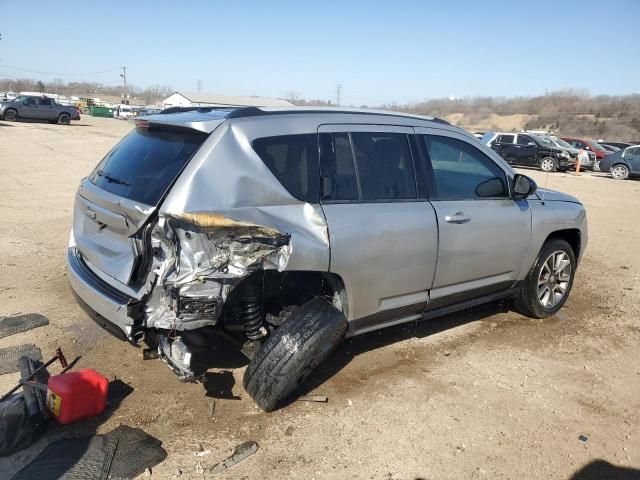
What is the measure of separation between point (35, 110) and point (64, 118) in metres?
1.81

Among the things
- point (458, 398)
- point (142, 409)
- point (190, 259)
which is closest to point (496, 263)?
Result: point (458, 398)

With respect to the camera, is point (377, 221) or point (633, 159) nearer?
point (377, 221)

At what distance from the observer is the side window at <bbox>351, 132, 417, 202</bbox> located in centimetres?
353

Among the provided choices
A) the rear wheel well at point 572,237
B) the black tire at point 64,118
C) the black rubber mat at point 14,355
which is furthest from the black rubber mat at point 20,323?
the black tire at point 64,118

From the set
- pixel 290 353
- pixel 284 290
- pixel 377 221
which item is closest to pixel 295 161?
pixel 377 221

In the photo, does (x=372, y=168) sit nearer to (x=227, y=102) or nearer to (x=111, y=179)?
(x=111, y=179)

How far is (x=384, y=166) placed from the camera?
12.0ft

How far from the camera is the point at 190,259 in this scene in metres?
2.87

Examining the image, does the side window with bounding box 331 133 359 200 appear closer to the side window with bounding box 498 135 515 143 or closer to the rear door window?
the rear door window

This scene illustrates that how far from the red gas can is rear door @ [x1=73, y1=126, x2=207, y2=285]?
600 millimetres

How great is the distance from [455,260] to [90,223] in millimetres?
2632

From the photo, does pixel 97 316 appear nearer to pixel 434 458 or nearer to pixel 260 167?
pixel 260 167

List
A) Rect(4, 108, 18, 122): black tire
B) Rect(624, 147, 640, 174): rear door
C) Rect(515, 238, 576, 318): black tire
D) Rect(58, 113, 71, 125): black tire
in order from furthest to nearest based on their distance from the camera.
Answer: Rect(58, 113, 71, 125): black tire → Rect(4, 108, 18, 122): black tire → Rect(624, 147, 640, 174): rear door → Rect(515, 238, 576, 318): black tire

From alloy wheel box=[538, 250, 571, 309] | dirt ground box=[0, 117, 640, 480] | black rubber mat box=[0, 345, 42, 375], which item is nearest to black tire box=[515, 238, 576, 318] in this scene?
alloy wheel box=[538, 250, 571, 309]
